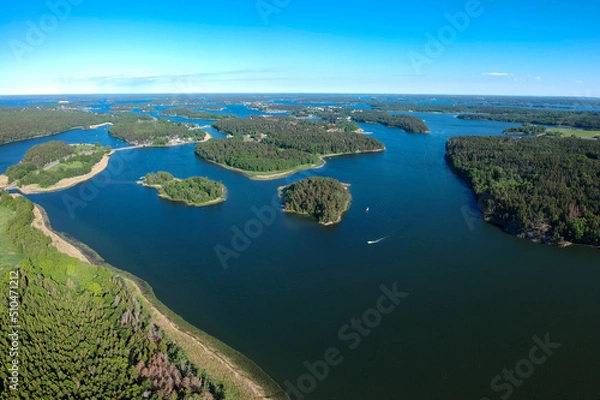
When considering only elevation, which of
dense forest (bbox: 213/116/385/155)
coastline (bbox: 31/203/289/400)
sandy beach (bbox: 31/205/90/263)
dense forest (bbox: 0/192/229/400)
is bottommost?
coastline (bbox: 31/203/289/400)

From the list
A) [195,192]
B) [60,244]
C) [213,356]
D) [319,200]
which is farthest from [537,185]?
[60,244]

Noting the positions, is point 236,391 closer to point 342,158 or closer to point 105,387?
point 105,387

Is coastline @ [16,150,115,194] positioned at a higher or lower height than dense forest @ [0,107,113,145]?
lower

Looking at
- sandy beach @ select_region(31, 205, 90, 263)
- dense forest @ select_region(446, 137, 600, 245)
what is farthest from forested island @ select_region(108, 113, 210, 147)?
dense forest @ select_region(446, 137, 600, 245)

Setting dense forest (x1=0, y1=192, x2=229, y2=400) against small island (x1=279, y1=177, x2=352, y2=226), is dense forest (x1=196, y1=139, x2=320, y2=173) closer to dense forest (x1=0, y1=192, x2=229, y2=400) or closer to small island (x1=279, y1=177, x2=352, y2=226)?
small island (x1=279, y1=177, x2=352, y2=226)

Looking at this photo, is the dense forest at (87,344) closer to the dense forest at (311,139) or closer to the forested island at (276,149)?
the forested island at (276,149)

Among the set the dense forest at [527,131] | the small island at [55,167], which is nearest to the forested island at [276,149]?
the small island at [55,167]

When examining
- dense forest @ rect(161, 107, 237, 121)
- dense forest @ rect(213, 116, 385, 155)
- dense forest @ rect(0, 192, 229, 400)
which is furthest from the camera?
dense forest @ rect(161, 107, 237, 121)
